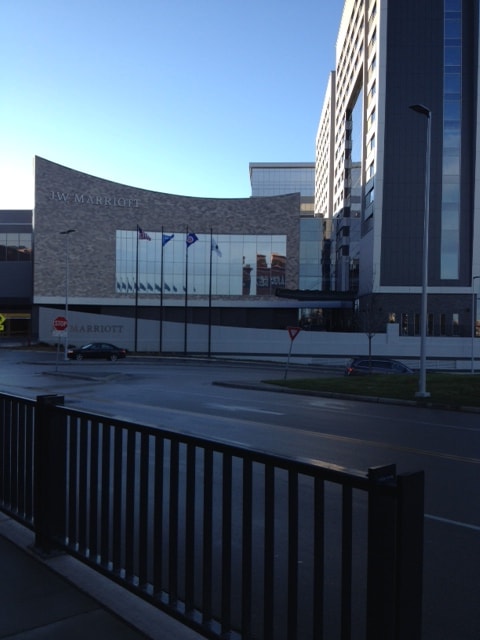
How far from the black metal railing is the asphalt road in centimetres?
66

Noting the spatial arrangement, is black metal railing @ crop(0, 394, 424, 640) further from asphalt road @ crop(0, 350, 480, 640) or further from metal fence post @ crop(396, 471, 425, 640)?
asphalt road @ crop(0, 350, 480, 640)

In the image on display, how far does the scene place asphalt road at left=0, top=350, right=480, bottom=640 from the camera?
14.3ft

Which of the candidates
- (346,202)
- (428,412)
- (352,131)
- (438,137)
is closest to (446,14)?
(438,137)

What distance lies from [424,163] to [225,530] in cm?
5902

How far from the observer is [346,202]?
267 ft

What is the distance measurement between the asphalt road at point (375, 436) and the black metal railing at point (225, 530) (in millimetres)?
664

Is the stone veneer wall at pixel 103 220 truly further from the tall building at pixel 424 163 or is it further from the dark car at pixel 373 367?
the dark car at pixel 373 367

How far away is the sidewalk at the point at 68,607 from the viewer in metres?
3.16

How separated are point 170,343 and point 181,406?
41.1m

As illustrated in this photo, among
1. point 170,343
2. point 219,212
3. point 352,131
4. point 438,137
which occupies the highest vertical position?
point 352,131

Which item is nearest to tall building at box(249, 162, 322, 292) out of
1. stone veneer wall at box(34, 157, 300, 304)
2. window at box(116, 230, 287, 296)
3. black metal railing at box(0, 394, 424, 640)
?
stone veneer wall at box(34, 157, 300, 304)

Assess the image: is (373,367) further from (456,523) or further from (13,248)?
(13,248)

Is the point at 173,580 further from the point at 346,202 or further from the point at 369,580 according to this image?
the point at 346,202

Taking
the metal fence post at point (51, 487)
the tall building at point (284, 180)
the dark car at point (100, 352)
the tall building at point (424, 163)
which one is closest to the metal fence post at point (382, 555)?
the metal fence post at point (51, 487)
